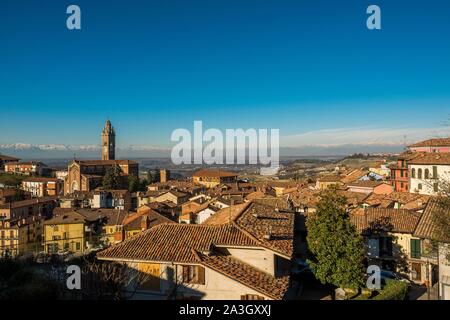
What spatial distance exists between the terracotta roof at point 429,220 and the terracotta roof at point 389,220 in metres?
6.22

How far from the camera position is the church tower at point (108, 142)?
152m

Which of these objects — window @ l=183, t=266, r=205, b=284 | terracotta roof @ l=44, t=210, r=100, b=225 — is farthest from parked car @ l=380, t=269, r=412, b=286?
terracotta roof @ l=44, t=210, r=100, b=225

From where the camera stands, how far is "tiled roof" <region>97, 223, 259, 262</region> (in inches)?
592

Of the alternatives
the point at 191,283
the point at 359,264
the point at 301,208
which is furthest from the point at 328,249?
the point at 301,208

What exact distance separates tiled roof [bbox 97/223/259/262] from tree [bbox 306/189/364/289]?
18.0 ft

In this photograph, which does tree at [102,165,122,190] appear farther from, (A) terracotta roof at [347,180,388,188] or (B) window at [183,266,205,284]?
(B) window at [183,266,205,284]

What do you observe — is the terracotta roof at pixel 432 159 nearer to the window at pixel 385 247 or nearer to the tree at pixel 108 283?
the window at pixel 385 247

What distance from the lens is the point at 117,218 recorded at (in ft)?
150

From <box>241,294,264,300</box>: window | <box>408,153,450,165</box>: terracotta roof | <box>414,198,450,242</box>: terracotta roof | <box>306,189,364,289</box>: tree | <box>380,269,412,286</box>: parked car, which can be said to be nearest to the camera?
<box>241,294,264,300</box>: window

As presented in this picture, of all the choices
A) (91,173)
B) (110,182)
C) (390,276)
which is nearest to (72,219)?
(390,276)

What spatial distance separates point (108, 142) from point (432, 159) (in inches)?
5016
